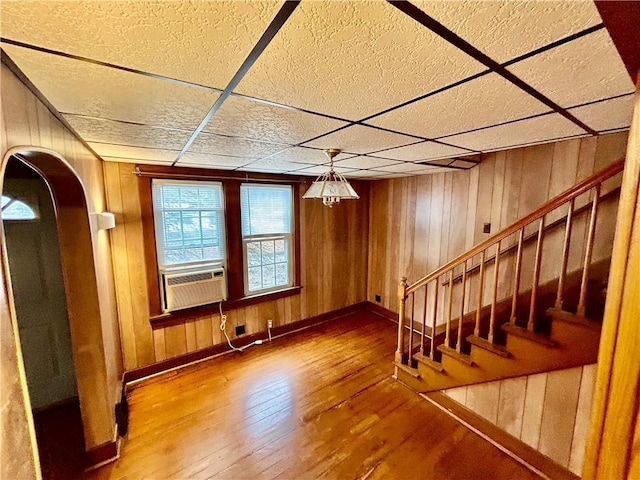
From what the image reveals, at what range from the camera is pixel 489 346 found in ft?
6.71

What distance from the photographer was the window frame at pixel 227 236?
279 cm

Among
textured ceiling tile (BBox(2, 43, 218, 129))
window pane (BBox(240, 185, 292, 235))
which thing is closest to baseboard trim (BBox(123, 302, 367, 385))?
window pane (BBox(240, 185, 292, 235))

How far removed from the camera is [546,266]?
259 cm

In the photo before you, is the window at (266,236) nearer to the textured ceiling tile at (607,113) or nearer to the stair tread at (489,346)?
the stair tread at (489,346)

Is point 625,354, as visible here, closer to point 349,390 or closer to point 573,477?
point 573,477

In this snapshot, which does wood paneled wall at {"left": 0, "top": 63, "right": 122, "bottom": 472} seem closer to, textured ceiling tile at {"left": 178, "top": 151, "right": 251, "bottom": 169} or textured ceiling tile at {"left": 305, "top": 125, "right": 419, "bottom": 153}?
textured ceiling tile at {"left": 178, "top": 151, "right": 251, "bottom": 169}

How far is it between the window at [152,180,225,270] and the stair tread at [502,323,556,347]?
9.60ft

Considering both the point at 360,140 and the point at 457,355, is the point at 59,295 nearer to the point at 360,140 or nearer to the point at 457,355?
the point at 360,140

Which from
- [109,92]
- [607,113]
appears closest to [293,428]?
[109,92]

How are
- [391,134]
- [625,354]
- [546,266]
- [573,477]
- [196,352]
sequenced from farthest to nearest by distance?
[196,352], [546,266], [573,477], [391,134], [625,354]

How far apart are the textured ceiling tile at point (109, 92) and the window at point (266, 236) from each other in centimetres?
208

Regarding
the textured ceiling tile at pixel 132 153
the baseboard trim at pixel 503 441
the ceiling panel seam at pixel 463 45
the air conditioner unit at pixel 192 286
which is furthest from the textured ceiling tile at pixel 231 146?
the baseboard trim at pixel 503 441

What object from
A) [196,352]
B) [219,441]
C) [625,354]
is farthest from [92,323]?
[625,354]

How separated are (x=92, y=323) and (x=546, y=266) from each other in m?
3.80
